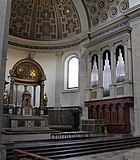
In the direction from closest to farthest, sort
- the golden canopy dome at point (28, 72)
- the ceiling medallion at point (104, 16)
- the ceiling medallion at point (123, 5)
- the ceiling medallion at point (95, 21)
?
the ceiling medallion at point (123, 5) < the ceiling medallion at point (104, 16) < the golden canopy dome at point (28, 72) < the ceiling medallion at point (95, 21)

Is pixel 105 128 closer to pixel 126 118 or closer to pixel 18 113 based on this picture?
pixel 126 118

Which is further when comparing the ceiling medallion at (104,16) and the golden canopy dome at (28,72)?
the golden canopy dome at (28,72)

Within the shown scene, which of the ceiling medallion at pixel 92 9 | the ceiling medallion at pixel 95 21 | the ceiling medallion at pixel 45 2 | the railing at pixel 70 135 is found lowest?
the railing at pixel 70 135

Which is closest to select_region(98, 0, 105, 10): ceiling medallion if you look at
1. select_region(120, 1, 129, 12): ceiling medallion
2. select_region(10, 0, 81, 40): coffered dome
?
select_region(120, 1, 129, 12): ceiling medallion

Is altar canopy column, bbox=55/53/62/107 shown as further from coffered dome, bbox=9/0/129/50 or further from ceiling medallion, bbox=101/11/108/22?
ceiling medallion, bbox=101/11/108/22

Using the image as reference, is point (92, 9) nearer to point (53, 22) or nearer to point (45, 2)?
point (53, 22)

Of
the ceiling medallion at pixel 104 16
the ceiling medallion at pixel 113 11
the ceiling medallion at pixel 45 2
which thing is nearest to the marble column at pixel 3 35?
the ceiling medallion at pixel 113 11

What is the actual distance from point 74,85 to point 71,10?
6.62 m

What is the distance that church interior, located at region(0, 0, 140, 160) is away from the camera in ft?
43.0

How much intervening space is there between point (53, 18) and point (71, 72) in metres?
5.30

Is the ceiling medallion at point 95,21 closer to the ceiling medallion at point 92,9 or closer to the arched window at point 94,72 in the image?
the ceiling medallion at point 92,9

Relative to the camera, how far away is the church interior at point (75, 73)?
516 inches

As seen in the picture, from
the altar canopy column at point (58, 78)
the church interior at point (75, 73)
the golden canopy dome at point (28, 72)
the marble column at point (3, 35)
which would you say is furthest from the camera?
the altar canopy column at point (58, 78)

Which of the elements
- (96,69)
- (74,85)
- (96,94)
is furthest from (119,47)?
(74,85)
